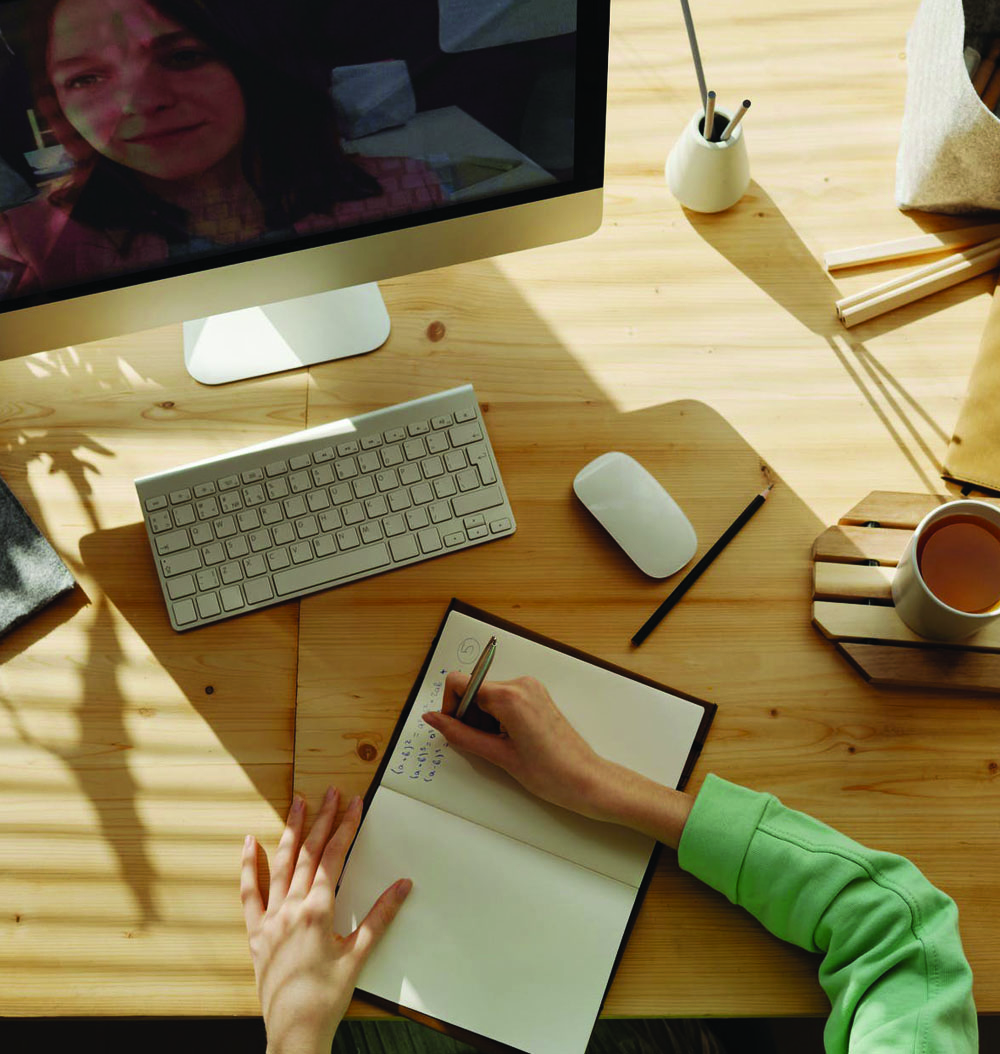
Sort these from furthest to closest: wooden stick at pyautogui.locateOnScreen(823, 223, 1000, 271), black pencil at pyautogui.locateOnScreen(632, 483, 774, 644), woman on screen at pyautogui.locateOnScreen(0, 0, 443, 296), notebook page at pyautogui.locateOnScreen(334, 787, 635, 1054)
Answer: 1. wooden stick at pyautogui.locateOnScreen(823, 223, 1000, 271)
2. black pencil at pyautogui.locateOnScreen(632, 483, 774, 644)
3. notebook page at pyautogui.locateOnScreen(334, 787, 635, 1054)
4. woman on screen at pyautogui.locateOnScreen(0, 0, 443, 296)

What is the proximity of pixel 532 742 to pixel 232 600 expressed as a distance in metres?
0.28

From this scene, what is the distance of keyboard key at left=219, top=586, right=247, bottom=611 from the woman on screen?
0.27 metres

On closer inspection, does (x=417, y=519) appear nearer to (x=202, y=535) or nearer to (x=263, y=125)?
(x=202, y=535)

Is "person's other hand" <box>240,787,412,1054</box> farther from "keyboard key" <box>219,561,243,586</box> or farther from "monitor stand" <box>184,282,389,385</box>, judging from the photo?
"monitor stand" <box>184,282,389,385</box>

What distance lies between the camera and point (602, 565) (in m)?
0.81

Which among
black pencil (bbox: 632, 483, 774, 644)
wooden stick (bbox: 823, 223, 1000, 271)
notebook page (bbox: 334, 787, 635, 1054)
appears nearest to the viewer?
notebook page (bbox: 334, 787, 635, 1054)

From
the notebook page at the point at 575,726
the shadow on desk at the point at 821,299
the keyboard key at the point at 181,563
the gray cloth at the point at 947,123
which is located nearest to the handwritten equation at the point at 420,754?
the notebook page at the point at 575,726

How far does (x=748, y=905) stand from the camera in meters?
0.69

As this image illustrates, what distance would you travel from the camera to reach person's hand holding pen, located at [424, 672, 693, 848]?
2.31ft

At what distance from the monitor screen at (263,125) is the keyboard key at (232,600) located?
10.1 inches

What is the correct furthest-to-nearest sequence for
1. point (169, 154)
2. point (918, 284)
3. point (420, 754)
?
point (918, 284)
point (420, 754)
point (169, 154)

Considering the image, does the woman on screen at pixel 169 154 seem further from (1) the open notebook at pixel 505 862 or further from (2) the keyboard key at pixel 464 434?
(1) the open notebook at pixel 505 862

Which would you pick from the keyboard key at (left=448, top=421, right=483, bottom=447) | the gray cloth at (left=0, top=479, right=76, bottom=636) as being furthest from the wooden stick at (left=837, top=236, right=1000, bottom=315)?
the gray cloth at (left=0, top=479, right=76, bottom=636)

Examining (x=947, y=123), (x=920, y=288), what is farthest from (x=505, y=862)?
(x=947, y=123)
